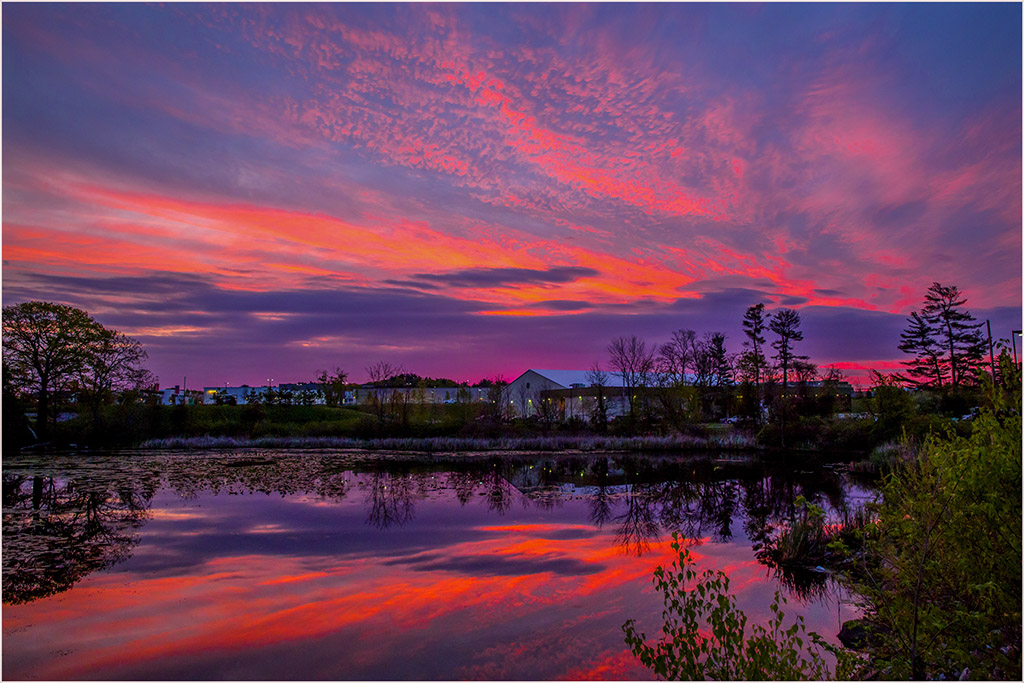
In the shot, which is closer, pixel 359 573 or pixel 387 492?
pixel 359 573

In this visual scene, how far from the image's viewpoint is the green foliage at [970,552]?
16.5 ft

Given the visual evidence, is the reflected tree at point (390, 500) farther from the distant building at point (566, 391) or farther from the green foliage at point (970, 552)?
the distant building at point (566, 391)

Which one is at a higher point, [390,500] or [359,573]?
[390,500]

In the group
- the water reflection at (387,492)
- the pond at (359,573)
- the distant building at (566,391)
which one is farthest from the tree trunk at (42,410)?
the distant building at (566,391)

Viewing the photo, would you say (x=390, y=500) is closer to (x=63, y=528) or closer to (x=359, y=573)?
(x=359, y=573)

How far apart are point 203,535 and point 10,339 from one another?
3228 centimetres

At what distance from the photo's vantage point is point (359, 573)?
11.3 m

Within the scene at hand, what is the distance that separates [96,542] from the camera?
1320 centimetres

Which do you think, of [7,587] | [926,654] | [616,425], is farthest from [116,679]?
[616,425]

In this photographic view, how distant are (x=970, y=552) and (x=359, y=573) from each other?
30.8 ft

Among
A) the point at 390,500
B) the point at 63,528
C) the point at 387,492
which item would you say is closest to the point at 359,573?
the point at 390,500

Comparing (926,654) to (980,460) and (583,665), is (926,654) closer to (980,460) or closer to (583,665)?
(980,460)

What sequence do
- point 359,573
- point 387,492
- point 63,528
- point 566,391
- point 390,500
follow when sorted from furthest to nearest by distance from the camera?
point 566,391, point 387,492, point 390,500, point 63,528, point 359,573

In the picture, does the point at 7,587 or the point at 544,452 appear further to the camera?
the point at 544,452
